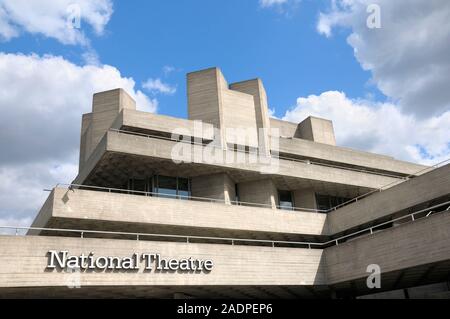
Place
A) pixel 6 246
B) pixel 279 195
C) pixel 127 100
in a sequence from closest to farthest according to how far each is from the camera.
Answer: pixel 6 246
pixel 279 195
pixel 127 100

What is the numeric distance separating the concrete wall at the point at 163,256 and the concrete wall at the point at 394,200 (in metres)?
4.44

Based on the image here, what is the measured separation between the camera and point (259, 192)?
31359 millimetres

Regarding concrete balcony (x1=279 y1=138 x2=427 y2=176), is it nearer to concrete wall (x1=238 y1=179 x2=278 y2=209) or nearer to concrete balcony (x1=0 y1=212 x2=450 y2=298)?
concrete wall (x1=238 y1=179 x2=278 y2=209)

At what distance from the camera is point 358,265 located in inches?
861

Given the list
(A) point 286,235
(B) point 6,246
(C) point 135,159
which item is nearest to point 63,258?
(B) point 6,246

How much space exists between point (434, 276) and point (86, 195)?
18.4m

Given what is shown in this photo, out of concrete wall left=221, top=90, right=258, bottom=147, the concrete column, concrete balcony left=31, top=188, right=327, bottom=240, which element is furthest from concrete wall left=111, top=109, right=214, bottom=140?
the concrete column

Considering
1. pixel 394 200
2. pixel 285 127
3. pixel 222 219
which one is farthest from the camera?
pixel 285 127

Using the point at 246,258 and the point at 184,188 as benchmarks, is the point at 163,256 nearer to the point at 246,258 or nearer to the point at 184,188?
the point at 246,258

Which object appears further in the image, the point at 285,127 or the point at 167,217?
the point at 285,127

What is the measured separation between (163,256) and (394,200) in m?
13.4

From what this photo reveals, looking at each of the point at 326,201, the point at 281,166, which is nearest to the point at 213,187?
the point at 281,166

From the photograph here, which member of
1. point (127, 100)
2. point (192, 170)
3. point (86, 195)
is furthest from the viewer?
point (127, 100)
